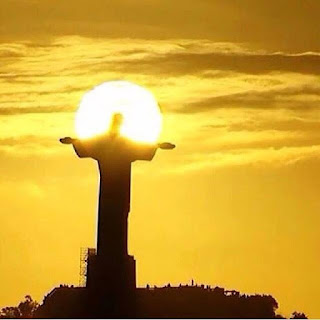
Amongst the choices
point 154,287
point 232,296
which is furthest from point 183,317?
point 232,296

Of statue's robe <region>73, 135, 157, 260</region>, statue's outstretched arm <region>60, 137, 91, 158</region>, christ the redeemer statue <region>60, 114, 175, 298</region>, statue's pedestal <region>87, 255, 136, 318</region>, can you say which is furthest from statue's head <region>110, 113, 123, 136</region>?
statue's pedestal <region>87, 255, 136, 318</region>

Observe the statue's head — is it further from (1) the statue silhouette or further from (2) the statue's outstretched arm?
(2) the statue's outstretched arm

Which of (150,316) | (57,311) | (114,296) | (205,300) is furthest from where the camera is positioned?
(205,300)

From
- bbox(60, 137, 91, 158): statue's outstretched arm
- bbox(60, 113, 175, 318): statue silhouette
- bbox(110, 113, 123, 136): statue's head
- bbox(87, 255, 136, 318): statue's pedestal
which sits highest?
bbox(110, 113, 123, 136): statue's head

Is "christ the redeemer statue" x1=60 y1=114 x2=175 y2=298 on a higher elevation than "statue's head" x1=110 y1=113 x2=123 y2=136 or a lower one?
lower

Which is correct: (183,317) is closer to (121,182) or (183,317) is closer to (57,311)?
(57,311)

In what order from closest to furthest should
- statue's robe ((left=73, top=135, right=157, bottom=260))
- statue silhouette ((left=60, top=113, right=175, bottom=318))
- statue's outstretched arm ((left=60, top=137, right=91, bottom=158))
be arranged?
statue silhouette ((left=60, top=113, right=175, bottom=318)) < statue's robe ((left=73, top=135, right=157, bottom=260)) < statue's outstretched arm ((left=60, top=137, right=91, bottom=158))

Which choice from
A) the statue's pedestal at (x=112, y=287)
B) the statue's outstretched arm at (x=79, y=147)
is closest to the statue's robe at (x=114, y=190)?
the statue's pedestal at (x=112, y=287)

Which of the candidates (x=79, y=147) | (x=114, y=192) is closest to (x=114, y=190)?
(x=114, y=192)
